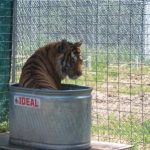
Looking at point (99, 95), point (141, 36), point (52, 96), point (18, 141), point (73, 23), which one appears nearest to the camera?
point (52, 96)

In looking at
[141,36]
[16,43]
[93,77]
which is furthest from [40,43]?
[141,36]

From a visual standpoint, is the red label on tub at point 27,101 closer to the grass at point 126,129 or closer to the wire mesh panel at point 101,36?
the wire mesh panel at point 101,36

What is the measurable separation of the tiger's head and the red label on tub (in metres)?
0.52

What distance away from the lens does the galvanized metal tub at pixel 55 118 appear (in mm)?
4414

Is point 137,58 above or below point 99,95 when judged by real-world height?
above

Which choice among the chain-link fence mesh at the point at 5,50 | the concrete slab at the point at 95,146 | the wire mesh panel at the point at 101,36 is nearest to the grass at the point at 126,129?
the wire mesh panel at the point at 101,36

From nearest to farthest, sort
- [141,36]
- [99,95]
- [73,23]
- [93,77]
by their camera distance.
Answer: [141,36] → [73,23] → [93,77] → [99,95]

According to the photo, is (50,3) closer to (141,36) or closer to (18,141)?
(141,36)

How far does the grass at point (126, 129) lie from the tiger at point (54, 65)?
1250mm

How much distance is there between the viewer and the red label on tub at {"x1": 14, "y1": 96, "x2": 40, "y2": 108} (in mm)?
4484

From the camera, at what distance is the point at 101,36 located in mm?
5695

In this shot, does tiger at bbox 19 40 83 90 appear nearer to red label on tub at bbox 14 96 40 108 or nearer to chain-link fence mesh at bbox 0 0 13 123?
red label on tub at bbox 14 96 40 108

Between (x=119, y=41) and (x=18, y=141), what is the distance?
165 cm

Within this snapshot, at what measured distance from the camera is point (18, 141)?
185 inches
